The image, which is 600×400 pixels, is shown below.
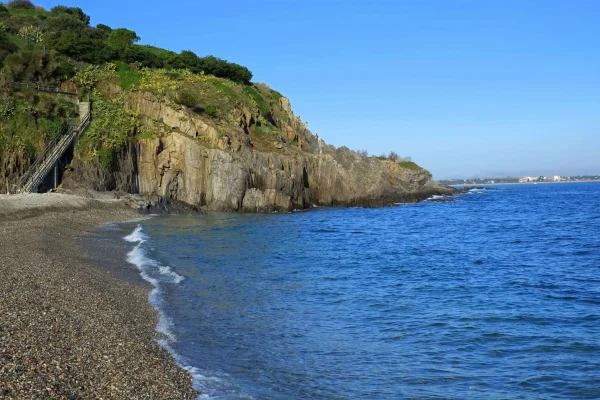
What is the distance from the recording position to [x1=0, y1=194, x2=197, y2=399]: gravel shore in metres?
9.56

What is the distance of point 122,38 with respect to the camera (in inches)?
3265

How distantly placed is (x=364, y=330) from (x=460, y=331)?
2791 mm

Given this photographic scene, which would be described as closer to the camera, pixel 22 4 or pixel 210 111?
pixel 210 111

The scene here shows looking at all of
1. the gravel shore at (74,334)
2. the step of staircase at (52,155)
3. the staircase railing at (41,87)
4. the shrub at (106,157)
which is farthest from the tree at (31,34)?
the gravel shore at (74,334)

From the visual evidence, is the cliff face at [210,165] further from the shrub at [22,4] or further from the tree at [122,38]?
the shrub at [22,4]

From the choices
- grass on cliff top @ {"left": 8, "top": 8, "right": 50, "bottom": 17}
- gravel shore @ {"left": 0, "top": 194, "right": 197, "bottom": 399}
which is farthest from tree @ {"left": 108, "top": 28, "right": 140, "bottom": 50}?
gravel shore @ {"left": 0, "top": 194, "right": 197, "bottom": 399}

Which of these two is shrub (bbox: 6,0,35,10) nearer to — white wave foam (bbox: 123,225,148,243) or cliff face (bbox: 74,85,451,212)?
cliff face (bbox: 74,85,451,212)

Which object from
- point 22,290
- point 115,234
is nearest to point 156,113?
point 115,234

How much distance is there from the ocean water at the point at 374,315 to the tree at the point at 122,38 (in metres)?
47.9

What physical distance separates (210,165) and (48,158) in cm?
1622

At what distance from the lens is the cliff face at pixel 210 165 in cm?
5953

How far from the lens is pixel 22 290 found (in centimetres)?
1559

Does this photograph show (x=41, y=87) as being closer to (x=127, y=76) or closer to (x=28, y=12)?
(x=127, y=76)

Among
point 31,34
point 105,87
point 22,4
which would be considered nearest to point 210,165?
point 105,87
